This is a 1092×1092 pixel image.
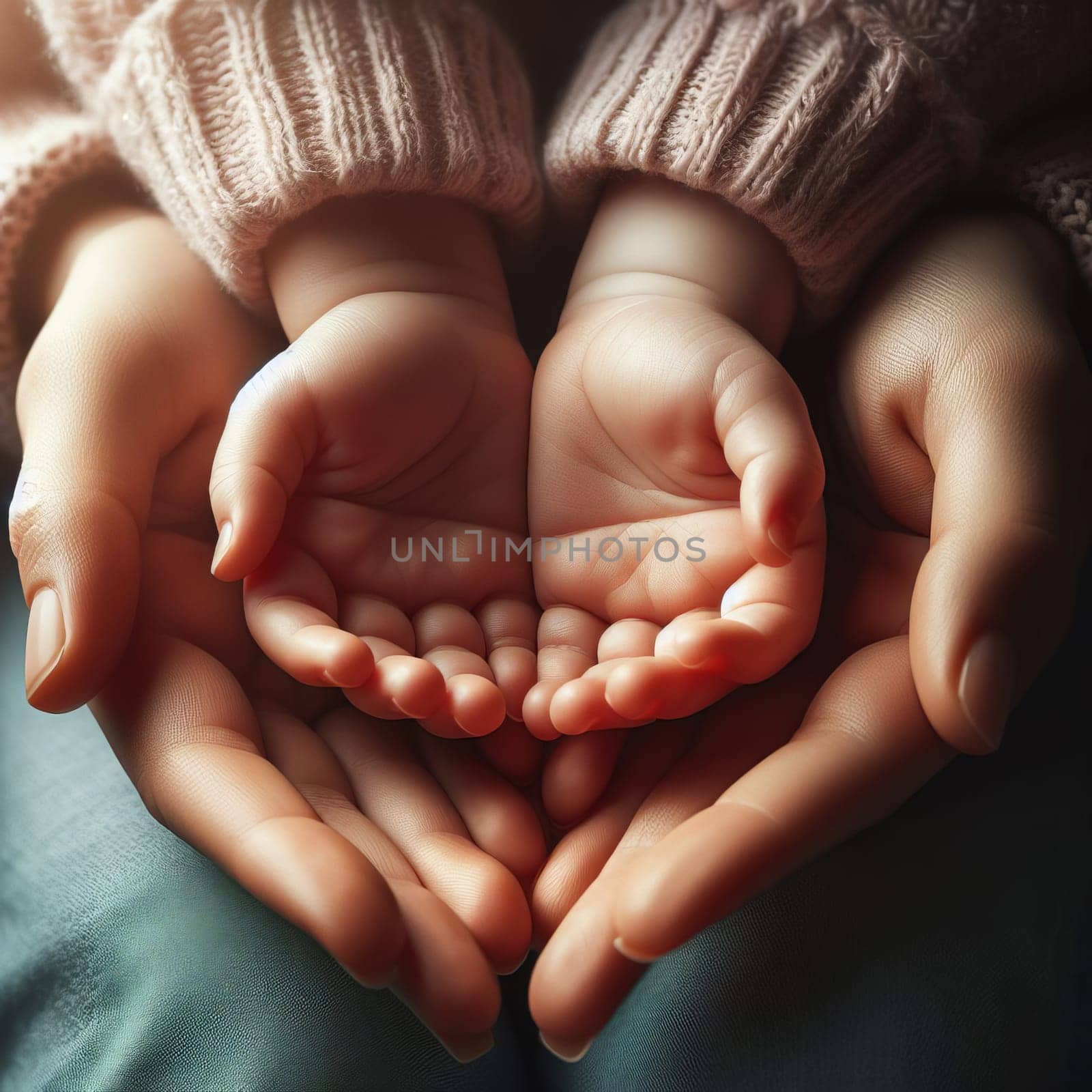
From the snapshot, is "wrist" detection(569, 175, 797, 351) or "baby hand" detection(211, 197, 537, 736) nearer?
"baby hand" detection(211, 197, 537, 736)

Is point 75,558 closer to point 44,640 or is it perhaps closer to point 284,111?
point 44,640

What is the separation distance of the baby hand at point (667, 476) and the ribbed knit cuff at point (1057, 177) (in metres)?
0.15

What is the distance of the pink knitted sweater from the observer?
538 millimetres

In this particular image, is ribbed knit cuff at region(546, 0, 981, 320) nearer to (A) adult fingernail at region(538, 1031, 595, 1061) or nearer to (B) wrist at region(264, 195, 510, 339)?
(B) wrist at region(264, 195, 510, 339)

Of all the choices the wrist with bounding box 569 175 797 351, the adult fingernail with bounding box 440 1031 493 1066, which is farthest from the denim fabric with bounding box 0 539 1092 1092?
the wrist with bounding box 569 175 797 351

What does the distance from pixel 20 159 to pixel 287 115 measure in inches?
7.9

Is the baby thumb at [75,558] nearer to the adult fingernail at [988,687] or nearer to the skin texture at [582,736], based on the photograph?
the skin texture at [582,736]

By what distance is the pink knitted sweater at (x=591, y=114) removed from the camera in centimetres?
54

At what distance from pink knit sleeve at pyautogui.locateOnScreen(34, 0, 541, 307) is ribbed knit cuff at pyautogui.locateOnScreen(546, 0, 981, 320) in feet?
0.25

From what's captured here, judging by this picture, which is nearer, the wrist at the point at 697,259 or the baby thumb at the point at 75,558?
the baby thumb at the point at 75,558

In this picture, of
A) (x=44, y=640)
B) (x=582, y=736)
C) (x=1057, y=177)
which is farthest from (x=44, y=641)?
(x=1057, y=177)

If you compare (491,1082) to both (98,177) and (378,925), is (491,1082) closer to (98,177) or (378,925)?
(378,925)

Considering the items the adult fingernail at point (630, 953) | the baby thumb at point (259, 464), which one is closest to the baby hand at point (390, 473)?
the baby thumb at point (259, 464)

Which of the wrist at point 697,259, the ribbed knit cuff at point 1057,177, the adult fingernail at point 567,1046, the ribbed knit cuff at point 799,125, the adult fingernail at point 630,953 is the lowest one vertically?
the adult fingernail at point 567,1046
